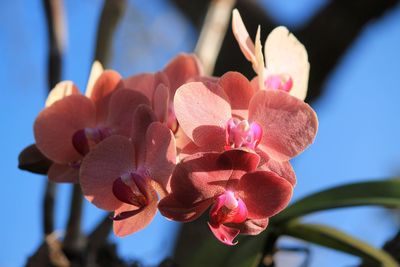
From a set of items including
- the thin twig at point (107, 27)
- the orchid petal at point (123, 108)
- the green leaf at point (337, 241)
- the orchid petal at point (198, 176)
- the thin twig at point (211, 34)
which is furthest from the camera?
the thin twig at point (211, 34)

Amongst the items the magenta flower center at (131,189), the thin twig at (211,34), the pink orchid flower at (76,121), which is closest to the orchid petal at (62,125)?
the pink orchid flower at (76,121)

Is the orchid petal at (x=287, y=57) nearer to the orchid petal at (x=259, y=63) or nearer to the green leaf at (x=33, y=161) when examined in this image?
the orchid petal at (x=259, y=63)

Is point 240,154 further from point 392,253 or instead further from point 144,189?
point 392,253

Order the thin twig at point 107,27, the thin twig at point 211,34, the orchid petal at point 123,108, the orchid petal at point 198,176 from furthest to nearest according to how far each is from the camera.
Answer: the thin twig at point 211,34 → the thin twig at point 107,27 → the orchid petal at point 123,108 → the orchid petal at point 198,176

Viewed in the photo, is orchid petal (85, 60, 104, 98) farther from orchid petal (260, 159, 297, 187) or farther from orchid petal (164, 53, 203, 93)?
orchid petal (260, 159, 297, 187)

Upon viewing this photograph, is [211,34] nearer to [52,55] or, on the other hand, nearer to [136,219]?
[52,55]
